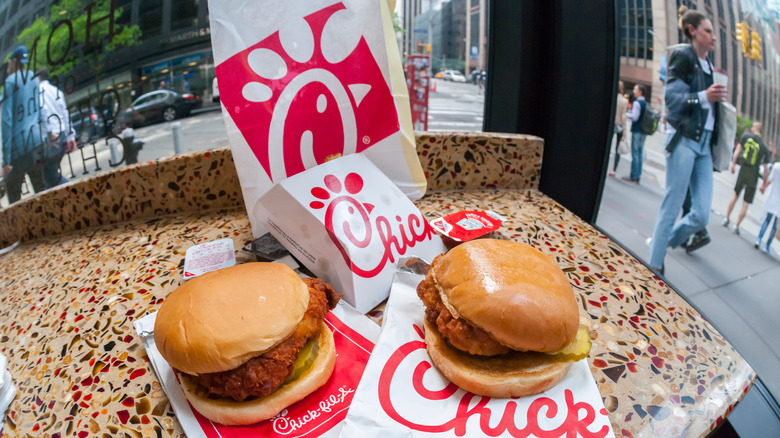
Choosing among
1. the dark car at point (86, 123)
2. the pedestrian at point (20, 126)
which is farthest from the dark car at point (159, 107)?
the pedestrian at point (20, 126)

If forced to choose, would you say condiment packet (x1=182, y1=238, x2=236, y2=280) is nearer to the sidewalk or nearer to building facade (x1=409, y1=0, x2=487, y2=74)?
the sidewalk

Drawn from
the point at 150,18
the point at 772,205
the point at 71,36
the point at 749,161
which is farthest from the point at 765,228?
the point at 71,36

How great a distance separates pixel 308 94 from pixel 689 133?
1884mm

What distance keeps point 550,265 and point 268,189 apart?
31.1 inches

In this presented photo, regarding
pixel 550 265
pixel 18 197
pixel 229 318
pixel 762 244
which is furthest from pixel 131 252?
pixel 762 244

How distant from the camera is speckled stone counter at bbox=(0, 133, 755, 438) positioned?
840 millimetres

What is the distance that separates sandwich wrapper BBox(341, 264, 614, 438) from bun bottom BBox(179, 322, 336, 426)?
10 cm

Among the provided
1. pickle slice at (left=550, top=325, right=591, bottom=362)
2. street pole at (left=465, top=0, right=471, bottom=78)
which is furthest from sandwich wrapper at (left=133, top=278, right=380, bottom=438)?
street pole at (left=465, top=0, right=471, bottom=78)

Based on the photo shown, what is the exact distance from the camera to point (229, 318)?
31.8 inches

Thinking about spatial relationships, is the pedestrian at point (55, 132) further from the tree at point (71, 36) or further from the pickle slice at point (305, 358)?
the pickle slice at point (305, 358)

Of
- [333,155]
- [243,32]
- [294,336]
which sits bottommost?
[294,336]

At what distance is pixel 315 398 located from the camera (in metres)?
0.85

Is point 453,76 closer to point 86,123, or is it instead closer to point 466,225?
point 466,225

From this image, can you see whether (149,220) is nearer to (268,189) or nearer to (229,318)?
(268,189)
